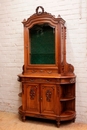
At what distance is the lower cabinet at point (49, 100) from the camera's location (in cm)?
281

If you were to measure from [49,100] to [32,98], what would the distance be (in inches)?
12.2

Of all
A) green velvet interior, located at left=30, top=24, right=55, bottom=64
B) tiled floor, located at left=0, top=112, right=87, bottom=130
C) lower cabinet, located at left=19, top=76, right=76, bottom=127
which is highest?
green velvet interior, located at left=30, top=24, right=55, bottom=64

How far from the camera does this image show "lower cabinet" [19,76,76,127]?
2812 millimetres

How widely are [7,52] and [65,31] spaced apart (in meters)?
1.27

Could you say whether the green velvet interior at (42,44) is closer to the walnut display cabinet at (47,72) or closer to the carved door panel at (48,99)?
the walnut display cabinet at (47,72)

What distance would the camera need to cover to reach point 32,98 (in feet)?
9.77

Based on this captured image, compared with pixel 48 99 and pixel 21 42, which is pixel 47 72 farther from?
pixel 21 42

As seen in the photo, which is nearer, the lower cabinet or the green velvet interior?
the lower cabinet

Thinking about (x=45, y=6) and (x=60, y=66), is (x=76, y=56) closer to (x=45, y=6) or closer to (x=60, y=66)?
(x=60, y=66)

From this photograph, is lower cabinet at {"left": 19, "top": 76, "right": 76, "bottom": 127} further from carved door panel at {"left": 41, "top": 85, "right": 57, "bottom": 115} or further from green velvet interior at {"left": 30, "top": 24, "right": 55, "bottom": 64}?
green velvet interior at {"left": 30, "top": 24, "right": 55, "bottom": 64}

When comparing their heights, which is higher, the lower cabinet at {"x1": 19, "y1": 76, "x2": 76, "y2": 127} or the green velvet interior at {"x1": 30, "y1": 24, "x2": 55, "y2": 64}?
the green velvet interior at {"x1": 30, "y1": 24, "x2": 55, "y2": 64}

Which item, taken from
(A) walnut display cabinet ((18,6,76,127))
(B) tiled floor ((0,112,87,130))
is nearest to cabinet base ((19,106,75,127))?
(A) walnut display cabinet ((18,6,76,127))

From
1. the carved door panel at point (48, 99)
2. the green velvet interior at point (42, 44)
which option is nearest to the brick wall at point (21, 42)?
the green velvet interior at point (42, 44)

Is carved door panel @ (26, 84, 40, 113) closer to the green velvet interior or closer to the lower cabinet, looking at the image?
the lower cabinet
